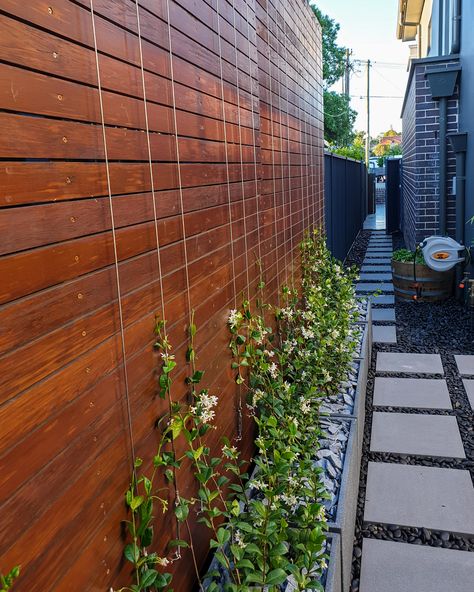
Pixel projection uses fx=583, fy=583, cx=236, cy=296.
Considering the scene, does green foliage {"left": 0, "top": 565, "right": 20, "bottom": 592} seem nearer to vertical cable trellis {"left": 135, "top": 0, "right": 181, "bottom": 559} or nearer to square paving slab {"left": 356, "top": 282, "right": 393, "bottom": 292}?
vertical cable trellis {"left": 135, "top": 0, "right": 181, "bottom": 559}

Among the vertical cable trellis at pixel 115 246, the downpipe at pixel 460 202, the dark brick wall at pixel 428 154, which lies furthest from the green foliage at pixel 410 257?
the vertical cable trellis at pixel 115 246

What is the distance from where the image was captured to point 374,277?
909 centimetres

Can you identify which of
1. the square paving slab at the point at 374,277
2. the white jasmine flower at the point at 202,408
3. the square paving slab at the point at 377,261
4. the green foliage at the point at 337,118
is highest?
the green foliage at the point at 337,118

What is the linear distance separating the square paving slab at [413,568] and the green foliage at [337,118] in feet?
76.0

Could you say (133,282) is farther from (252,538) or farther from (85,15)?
(252,538)

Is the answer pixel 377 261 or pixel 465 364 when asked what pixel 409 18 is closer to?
pixel 377 261

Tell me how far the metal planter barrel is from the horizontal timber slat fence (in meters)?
4.83

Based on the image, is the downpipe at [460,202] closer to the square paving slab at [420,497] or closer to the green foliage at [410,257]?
the green foliage at [410,257]

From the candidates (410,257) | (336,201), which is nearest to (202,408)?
(410,257)

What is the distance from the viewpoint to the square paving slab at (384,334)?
5684 millimetres

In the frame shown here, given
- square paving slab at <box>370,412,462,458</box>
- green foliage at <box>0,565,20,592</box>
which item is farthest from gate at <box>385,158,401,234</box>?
green foliage at <box>0,565,20,592</box>

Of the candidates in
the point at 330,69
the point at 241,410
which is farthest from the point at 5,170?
the point at 330,69

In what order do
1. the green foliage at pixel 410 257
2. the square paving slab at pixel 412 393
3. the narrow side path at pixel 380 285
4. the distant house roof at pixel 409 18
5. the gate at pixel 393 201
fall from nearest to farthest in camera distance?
the square paving slab at pixel 412 393, the narrow side path at pixel 380 285, the green foliage at pixel 410 257, the distant house roof at pixel 409 18, the gate at pixel 393 201

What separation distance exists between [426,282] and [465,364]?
2.19 meters
